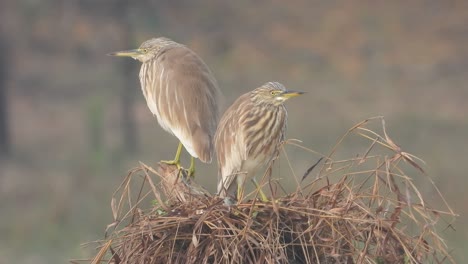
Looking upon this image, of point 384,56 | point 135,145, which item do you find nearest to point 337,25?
point 384,56

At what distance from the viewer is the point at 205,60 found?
86.0 feet

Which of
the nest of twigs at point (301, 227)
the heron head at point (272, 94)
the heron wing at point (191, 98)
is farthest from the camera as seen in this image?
the heron wing at point (191, 98)

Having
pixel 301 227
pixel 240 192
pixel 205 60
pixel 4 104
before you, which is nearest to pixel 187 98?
pixel 240 192

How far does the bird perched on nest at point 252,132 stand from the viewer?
15.1 feet

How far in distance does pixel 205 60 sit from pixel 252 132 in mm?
21677

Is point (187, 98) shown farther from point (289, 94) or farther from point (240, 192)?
point (240, 192)

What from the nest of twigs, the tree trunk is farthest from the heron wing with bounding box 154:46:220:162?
the tree trunk

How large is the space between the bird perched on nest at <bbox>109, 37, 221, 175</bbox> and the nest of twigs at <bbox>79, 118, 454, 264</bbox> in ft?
4.60

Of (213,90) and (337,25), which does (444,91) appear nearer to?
(337,25)

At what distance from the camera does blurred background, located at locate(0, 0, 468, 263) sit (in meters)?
18.0

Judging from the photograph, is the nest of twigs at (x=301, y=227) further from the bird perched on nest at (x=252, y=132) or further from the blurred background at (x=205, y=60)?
the blurred background at (x=205, y=60)

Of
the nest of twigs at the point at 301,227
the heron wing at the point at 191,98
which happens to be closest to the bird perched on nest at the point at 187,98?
the heron wing at the point at 191,98

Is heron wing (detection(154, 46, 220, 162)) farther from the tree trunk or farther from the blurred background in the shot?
the tree trunk

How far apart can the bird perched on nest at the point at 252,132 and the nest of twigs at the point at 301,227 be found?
489 millimetres
